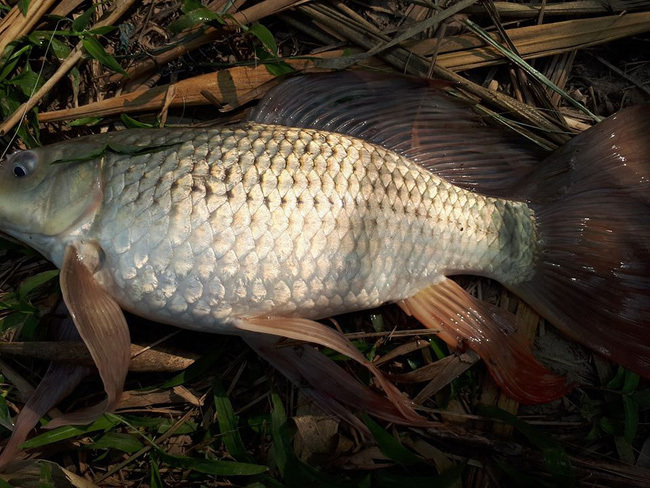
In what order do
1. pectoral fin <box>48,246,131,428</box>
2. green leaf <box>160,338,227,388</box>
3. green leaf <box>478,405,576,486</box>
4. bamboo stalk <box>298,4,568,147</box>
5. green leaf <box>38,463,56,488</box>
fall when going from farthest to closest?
bamboo stalk <box>298,4,568,147</box> < green leaf <box>160,338,227,388</box> < green leaf <box>478,405,576,486</box> < green leaf <box>38,463,56,488</box> < pectoral fin <box>48,246,131,428</box>

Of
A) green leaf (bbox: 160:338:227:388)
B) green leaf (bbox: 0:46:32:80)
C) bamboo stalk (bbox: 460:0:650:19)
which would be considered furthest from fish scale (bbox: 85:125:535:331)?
bamboo stalk (bbox: 460:0:650:19)

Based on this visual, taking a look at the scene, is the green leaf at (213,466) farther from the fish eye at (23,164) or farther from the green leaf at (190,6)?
the green leaf at (190,6)

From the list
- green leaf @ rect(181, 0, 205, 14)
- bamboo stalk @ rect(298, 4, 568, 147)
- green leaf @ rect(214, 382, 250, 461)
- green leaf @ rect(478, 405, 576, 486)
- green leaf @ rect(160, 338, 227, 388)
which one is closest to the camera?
green leaf @ rect(478, 405, 576, 486)

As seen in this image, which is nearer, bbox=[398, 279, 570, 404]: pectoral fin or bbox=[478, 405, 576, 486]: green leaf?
bbox=[478, 405, 576, 486]: green leaf

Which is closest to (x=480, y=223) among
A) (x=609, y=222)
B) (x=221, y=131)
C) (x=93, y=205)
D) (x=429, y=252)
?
(x=429, y=252)

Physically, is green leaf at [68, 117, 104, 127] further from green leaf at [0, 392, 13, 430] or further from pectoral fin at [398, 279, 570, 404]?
pectoral fin at [398, 279, 570, 404]

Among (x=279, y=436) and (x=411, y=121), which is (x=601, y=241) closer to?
(x=411, y=121)

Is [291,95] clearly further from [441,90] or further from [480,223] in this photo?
[480,223]
